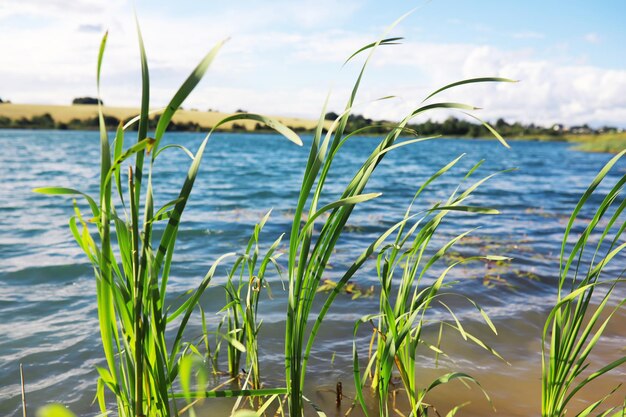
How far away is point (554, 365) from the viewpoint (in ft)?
5.04

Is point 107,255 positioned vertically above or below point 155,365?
above

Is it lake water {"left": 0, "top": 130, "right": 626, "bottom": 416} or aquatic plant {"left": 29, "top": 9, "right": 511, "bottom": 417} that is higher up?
aquatic plant {"left": 29, "top": 9, "right": 511, "bottom": 417}

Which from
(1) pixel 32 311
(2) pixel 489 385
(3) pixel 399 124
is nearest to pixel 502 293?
(2) pixel 489 385

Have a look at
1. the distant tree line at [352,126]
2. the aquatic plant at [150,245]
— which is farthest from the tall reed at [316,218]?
the distant tree line at [352,126]

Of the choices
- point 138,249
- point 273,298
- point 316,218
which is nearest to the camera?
point 138,249

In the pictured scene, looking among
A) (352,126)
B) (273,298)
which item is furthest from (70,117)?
(273,298)

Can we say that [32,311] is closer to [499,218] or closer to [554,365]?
[554,365]

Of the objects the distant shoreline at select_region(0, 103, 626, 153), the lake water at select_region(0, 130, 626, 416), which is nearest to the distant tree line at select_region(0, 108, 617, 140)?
the distant shoreline at select_region(0, 103, 626, 153)

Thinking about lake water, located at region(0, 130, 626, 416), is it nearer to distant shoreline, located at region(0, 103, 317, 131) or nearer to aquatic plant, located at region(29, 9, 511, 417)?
aquatic plant, located at region(29, 9, 511, 417)

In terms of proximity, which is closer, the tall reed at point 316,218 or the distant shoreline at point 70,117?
the tall reed at point 316,218

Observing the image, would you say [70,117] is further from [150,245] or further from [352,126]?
[150,245]

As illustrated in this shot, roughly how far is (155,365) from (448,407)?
155 centimetres

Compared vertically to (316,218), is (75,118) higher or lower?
higher

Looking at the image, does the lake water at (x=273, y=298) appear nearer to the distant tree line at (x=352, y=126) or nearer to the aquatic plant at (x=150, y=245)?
the aquatic plant at (x=150, y=245)
